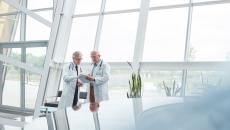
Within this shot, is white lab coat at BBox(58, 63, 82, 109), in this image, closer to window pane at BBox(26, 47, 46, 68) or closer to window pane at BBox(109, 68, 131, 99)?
window pane at BBox(26, 47, 46, 68)

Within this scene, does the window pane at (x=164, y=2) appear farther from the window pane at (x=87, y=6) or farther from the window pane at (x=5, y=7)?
the window pane at (x=5, y=7)

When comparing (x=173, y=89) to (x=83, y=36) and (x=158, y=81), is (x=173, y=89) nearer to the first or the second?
(x=158, y=81)

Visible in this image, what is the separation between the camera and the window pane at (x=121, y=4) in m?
6.52

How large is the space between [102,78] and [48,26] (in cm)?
125

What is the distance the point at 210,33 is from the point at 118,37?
2032mm

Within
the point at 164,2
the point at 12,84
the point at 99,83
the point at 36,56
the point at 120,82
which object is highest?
the point at 164,2

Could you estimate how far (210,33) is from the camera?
5.79 metres

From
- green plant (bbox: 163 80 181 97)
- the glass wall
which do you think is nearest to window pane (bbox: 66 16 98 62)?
the glass wall

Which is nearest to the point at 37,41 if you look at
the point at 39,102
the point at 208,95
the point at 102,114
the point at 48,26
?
the point at 48,26

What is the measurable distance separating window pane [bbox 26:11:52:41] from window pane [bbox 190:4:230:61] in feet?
9.63

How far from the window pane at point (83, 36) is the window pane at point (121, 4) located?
446 millimetres

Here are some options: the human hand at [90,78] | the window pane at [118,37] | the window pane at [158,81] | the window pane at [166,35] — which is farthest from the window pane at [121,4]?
the human hand at [90,78]

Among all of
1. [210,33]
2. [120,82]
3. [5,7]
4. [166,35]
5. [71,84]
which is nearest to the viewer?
[5,7]

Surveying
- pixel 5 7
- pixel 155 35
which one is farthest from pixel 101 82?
pixel 155 35
